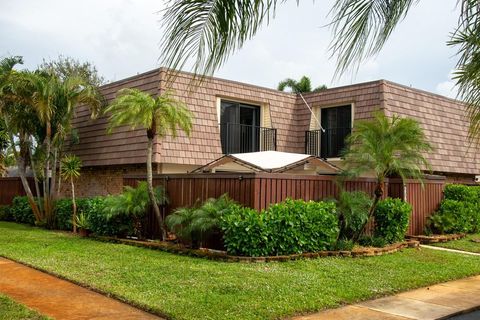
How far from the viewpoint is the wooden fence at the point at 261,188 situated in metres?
11.3

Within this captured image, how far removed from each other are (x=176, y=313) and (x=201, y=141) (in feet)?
35.0

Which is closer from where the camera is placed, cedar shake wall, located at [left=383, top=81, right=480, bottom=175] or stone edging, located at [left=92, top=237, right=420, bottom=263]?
stone edging, located at [left=92, top=237, right=420, bottom=263]

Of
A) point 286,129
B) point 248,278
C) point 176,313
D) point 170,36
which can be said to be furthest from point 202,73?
point 286,129

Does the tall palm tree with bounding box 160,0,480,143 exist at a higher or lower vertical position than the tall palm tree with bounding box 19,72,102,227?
lower

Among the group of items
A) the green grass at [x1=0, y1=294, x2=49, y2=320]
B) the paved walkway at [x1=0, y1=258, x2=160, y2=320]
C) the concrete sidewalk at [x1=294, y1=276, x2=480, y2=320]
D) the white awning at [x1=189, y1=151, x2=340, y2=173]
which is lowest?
the concrete sidewalk at [x1=294, y1=276, x2=480, y2=320]

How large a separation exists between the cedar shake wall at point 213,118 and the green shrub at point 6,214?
8.89 meters

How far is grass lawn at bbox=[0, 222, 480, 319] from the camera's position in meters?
6.74

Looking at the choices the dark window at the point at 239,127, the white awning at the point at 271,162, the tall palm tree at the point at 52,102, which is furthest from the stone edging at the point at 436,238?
the tall palm tree at the point at 52,102

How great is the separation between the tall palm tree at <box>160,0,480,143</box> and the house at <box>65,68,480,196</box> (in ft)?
42.3

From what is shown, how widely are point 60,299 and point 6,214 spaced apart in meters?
15.3

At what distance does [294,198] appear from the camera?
11906 millimetres

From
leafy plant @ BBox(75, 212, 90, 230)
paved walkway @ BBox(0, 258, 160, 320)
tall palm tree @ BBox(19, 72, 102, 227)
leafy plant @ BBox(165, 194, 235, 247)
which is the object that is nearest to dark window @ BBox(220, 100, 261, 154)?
tall palm tree @ BBox(19, 72, 102, 227)

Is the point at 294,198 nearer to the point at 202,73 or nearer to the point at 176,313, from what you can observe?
the point at 176,313

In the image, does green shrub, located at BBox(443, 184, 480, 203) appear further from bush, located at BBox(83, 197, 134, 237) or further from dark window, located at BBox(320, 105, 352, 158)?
bush, located at BBox(83, 197, 134, 237)
